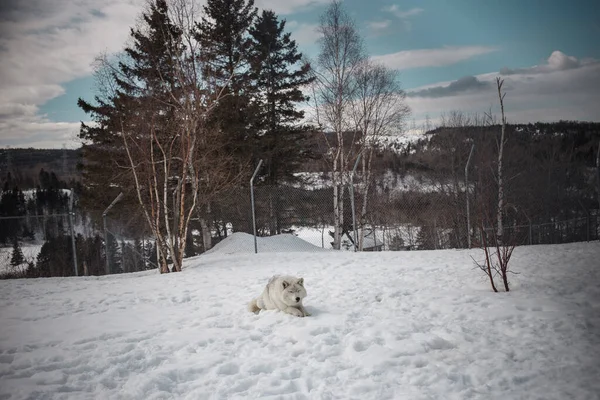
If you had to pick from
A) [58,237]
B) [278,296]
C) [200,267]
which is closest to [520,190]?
[200,267]

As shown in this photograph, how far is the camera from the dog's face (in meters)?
4.27

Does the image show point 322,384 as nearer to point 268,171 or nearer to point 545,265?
point 545,265

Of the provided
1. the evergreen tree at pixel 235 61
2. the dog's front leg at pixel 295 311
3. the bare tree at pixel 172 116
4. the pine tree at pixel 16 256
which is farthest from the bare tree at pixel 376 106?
the pine tree at pixel 16 256

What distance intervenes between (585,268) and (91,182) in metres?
17.0

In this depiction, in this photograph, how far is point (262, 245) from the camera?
12461 millimetres

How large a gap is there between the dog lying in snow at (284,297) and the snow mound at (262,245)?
723cm

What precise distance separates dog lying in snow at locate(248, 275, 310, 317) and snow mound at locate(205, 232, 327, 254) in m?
7.23

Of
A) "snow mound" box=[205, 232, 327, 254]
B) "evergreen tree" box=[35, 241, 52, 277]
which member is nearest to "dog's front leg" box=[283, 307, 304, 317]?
"snow mound" box=[205, 232, 327, 254]

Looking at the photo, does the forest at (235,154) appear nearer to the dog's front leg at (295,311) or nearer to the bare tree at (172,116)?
the bare tree at (172,116)

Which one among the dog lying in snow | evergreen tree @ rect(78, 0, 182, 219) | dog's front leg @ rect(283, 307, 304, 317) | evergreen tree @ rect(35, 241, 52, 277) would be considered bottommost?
evergreen tree @ rect(35, 241, 52, 277)

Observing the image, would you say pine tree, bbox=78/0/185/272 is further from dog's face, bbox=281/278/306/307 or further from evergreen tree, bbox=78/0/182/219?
dog's face, bbox=281/278/306/307

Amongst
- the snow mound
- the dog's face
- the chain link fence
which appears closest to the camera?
the dog's face

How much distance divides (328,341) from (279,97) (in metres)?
15.4

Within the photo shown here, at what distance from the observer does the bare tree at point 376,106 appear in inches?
568
